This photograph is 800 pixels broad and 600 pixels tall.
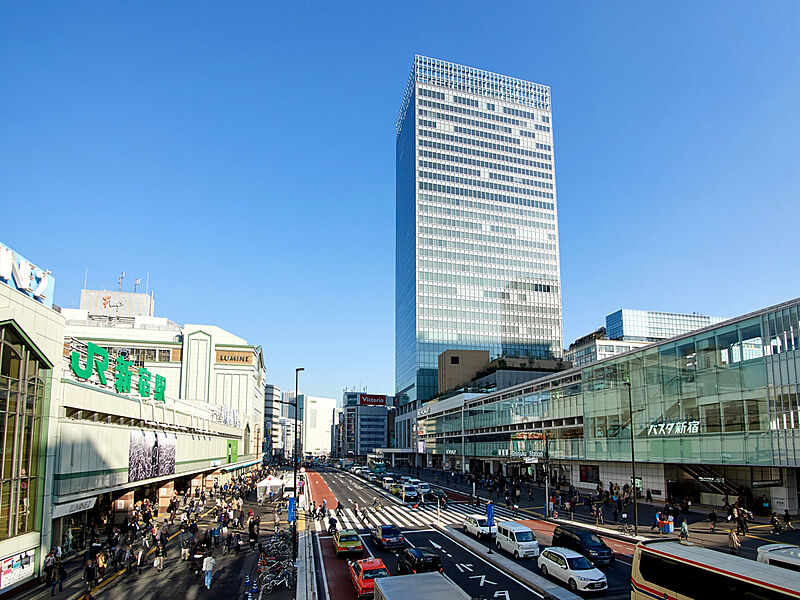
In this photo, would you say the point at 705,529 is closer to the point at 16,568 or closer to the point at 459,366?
the point at 16,568

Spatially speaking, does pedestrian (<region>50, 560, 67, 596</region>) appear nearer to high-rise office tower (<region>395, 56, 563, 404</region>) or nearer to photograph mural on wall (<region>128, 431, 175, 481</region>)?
photograph mural on wall (<region>128, 431, 175, 481</region>)

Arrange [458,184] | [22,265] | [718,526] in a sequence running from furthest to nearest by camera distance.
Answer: [458,184]
[718,526]
[22,265]

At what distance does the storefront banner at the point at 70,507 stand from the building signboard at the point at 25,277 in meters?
9.46

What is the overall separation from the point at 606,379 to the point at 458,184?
110 meters

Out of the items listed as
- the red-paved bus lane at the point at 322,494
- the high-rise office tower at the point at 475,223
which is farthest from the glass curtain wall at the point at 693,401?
the high-rise office tower at the point at 475,223

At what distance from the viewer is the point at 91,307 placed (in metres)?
109

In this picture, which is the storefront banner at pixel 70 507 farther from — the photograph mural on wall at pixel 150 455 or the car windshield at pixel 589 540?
the car windshield at pixel 589 540

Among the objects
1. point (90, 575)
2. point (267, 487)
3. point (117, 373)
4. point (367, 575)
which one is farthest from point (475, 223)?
point (90, 575)

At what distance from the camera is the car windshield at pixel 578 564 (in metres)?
23.7

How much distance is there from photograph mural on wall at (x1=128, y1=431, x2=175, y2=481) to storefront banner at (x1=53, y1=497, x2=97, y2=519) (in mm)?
6619

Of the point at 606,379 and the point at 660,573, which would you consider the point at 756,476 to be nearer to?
the point at 606,379

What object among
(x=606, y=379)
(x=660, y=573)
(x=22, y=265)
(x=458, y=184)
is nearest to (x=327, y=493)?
(x=606, y=379)

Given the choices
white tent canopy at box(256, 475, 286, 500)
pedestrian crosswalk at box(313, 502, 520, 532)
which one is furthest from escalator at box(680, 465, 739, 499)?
white tent canopy at box(256, 475, 286, 500)

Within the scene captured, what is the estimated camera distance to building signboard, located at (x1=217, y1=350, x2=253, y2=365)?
104 metres
